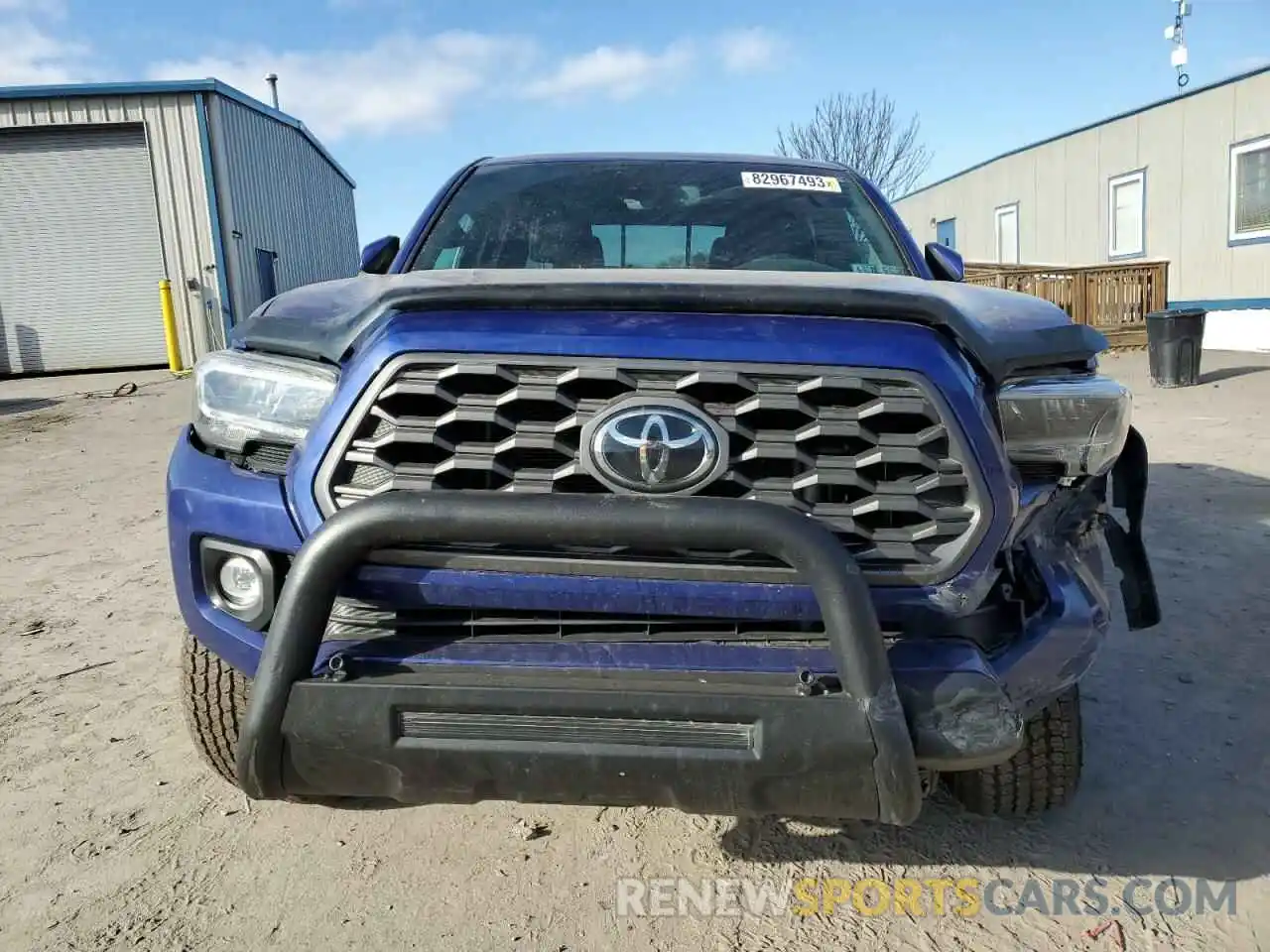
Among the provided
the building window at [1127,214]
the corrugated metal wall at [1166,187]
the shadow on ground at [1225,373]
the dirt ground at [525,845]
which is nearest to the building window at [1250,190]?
the corrugated metal wall at [1166,187]

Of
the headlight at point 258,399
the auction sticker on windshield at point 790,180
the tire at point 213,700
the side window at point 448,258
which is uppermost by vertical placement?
the auction sticker on windshield at point 790,180

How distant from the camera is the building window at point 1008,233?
21.6m

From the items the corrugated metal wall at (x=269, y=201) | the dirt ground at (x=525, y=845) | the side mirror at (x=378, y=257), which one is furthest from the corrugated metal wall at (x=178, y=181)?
the side mirror at (x=378, y=257)

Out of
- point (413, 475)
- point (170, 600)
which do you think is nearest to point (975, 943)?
point (413, 475)

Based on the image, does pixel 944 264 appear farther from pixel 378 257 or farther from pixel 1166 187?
pixel 1166 187

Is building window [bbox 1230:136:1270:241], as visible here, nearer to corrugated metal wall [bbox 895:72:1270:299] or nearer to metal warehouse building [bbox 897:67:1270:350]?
metal warehouse building [bbox 897:67:1270:350]

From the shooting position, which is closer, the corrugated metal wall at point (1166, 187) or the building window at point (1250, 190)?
the building window at point (1250, 190)

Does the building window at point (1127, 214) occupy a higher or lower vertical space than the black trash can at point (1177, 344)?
higher

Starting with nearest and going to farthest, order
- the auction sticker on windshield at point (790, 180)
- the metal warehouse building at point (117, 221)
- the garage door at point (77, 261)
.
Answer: the auction sticker on windshield at point (790, 180), the metal warehouse building at point (117, 221), the garage door at point (77, 261)

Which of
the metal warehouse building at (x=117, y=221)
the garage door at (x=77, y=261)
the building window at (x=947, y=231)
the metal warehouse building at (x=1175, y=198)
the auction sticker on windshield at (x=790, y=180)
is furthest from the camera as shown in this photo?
the building window at (x=947, y=231)

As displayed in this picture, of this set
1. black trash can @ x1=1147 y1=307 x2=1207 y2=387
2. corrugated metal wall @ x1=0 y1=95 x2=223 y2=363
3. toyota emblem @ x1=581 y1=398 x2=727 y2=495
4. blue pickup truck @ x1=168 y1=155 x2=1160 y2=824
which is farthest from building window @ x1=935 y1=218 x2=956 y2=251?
toyota emblem @ x1=581 y1=398 x2=727 y2=495

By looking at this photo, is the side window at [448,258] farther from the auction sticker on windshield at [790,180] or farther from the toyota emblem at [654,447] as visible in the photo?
the toyota emblem at [654,447]

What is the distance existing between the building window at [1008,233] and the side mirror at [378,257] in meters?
21.2

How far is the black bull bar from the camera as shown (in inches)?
63.5
